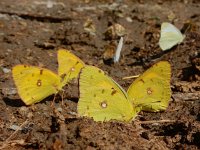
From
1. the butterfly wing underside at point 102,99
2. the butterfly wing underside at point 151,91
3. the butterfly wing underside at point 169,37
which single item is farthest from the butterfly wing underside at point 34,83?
the butterfly wing underside at point 169,37

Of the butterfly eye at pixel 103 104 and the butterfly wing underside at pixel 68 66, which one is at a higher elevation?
the butterfly wing underside at pixel 68 66

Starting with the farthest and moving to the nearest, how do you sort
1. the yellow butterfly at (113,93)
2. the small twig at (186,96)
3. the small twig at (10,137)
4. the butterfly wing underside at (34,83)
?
the butterfly wing underside at (34,83) → the small twig at (186,96) → the yellow butterfly at (113,93) → the small twig at (10,137)

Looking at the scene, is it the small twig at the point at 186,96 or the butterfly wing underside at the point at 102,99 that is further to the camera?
the small twig at the point at 186,96

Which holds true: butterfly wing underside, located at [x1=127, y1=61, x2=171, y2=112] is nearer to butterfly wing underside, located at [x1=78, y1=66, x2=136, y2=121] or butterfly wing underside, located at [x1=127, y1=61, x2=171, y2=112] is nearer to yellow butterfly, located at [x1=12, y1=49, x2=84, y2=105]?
butterfly wing underside, located at [x1=78, y1=66, x2=136, y2=121]

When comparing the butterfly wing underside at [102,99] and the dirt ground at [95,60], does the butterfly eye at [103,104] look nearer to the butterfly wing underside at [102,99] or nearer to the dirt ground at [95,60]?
the butterfly wing underside at [102,99]

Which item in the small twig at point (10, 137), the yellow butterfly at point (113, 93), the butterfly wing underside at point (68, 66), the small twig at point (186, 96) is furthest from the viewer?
the butterfly wing underside at point (68, 66)

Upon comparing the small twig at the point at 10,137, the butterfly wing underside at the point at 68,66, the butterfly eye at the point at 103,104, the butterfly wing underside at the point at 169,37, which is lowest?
the small twig at the point at 10,137
